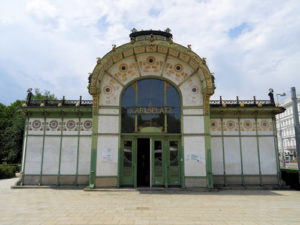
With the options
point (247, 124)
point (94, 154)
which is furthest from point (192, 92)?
point (94, 154)

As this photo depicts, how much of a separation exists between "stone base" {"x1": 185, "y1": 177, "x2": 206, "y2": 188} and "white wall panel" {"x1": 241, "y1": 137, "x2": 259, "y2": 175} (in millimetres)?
3238

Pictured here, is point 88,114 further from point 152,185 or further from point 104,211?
point 104,211

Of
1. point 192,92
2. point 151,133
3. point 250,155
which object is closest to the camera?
point 151,133

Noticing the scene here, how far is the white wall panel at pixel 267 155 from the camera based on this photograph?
13648 millimetres

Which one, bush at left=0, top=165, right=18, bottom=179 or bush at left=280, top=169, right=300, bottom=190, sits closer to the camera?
bush at left=280, top=169, right=300, bottom=190

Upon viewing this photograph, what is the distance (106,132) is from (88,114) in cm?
216

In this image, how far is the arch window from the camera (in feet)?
41.9

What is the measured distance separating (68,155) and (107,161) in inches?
114

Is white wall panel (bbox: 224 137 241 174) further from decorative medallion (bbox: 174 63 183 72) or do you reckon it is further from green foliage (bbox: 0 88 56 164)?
green foliage (bbox: 0 88 56 164)

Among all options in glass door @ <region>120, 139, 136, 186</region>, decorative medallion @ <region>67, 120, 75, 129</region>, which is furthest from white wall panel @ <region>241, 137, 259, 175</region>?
decorative medallion @ <region>67, 120, 75, 129</region>

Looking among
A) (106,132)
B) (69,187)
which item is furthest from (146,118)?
Answer: (69,187)

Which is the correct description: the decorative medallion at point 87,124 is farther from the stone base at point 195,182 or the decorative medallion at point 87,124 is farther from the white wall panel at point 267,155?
the white wall panel at point 267,155

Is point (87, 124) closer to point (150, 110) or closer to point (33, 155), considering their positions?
point (33, 155)

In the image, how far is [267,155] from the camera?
45.2ft
